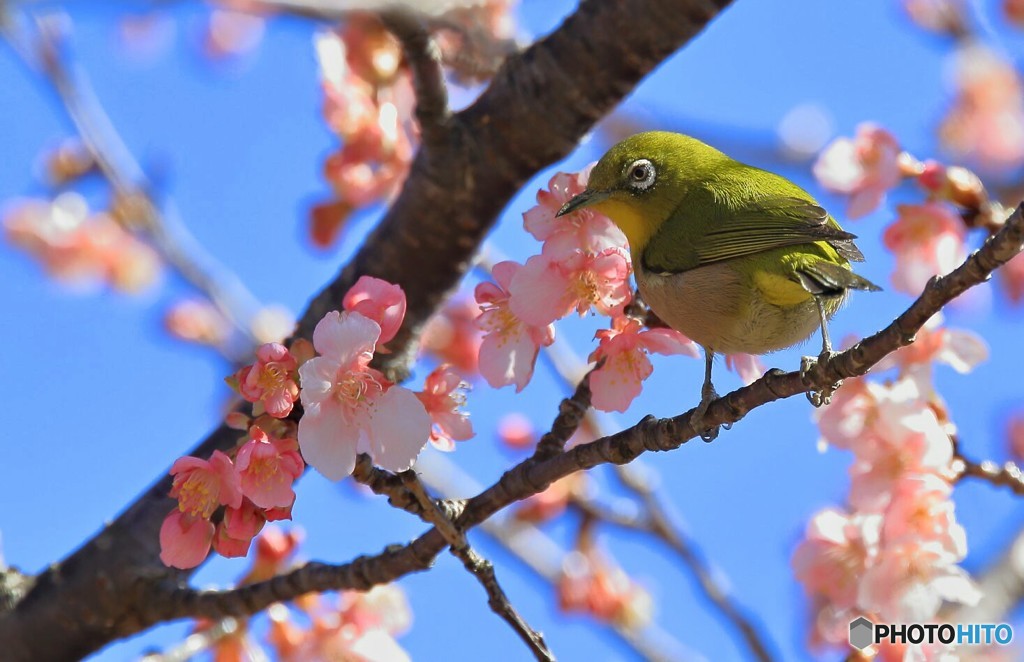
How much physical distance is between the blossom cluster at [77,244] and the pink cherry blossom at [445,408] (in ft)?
19.2

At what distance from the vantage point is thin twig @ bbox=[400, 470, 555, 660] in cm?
232

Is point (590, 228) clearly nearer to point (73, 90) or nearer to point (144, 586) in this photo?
point (144, 586)

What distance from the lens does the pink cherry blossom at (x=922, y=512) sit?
2.93 metres

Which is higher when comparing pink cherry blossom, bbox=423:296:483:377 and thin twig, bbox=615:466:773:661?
pink cherry blossom, bbox=423:296:483:377

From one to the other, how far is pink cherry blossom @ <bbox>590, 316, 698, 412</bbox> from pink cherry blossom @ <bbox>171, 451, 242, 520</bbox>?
2.79 ft

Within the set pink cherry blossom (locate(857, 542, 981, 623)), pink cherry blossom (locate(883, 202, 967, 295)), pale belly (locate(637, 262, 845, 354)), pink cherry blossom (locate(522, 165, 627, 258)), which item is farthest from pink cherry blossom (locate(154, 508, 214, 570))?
pink cherry blossom (locate(883, 202, 967, 295))

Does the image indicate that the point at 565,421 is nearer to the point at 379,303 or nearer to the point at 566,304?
the point at 566,304

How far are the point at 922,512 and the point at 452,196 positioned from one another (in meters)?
1.62

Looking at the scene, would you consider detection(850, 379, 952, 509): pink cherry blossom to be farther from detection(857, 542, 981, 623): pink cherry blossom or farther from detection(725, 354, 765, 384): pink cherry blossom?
detection(725, 354, 765, 384): pink cherry blossom

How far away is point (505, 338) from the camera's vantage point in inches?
104

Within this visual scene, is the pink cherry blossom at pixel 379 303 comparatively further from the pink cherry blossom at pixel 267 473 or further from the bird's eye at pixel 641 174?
the bird's eye at pixel 641 174

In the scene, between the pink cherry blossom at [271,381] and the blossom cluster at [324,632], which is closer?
the pink cherry blossom at [271,381]

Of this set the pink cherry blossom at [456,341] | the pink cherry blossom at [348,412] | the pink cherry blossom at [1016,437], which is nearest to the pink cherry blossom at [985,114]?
the pink cherry blossom at [1016,437]

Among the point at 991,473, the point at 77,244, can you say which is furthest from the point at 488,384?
the point at 77,244
